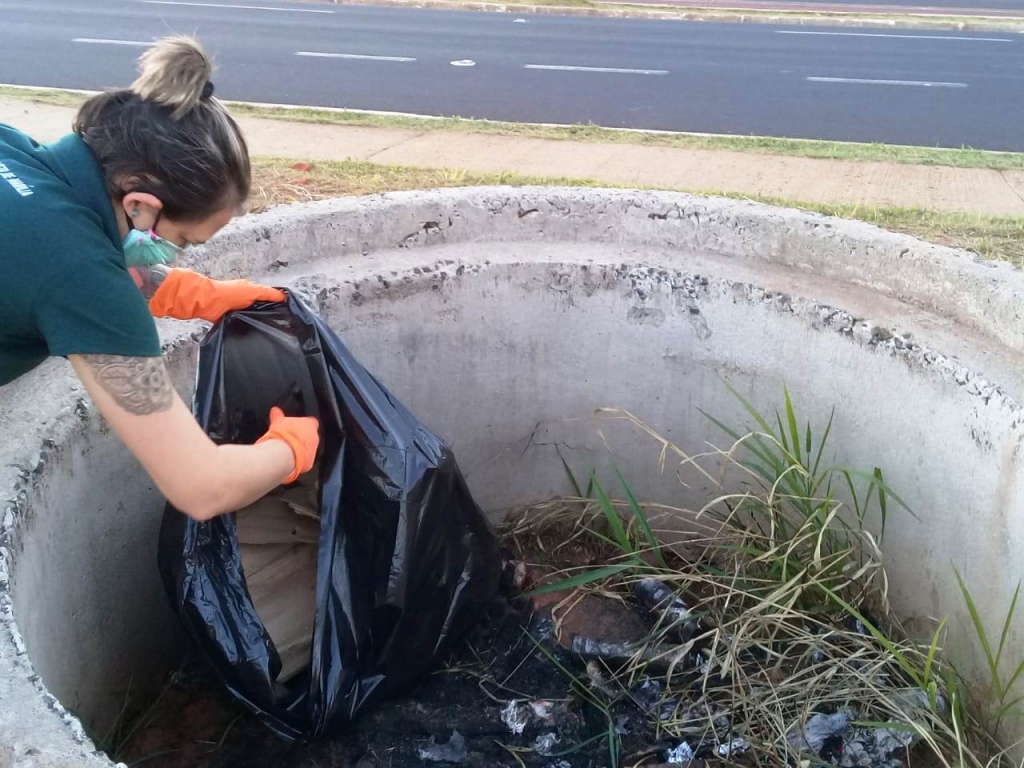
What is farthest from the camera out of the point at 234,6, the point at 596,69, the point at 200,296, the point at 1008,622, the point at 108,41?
the point at 234,6

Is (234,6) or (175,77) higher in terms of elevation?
(234,6)

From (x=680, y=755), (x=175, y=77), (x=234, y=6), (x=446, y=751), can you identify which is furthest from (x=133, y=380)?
(x=234, y=6)

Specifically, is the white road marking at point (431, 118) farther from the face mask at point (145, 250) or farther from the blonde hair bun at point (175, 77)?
the blonde hair bun at point (175, 77)

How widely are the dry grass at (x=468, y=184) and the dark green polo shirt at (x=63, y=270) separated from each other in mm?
2477

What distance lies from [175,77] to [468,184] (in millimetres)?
3044

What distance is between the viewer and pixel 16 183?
4.50ft

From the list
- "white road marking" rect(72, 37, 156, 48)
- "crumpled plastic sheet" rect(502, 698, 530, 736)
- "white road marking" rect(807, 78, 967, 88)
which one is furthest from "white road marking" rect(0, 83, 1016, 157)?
"crumpled plastic sheet" rect(502, 698, 530, 736)

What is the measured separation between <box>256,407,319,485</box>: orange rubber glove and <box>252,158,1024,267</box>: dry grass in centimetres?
229

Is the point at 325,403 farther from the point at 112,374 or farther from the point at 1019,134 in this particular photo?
the point at 1019,134

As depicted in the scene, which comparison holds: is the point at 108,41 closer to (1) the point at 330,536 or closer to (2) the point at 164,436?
(1) the point at 330,536

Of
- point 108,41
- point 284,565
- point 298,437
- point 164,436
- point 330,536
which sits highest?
point 108,41

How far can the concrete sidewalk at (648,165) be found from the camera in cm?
474

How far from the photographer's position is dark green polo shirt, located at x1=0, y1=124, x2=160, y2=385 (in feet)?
4.36

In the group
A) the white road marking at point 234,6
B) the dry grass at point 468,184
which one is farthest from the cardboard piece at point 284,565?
the white road marking at point 234,6
